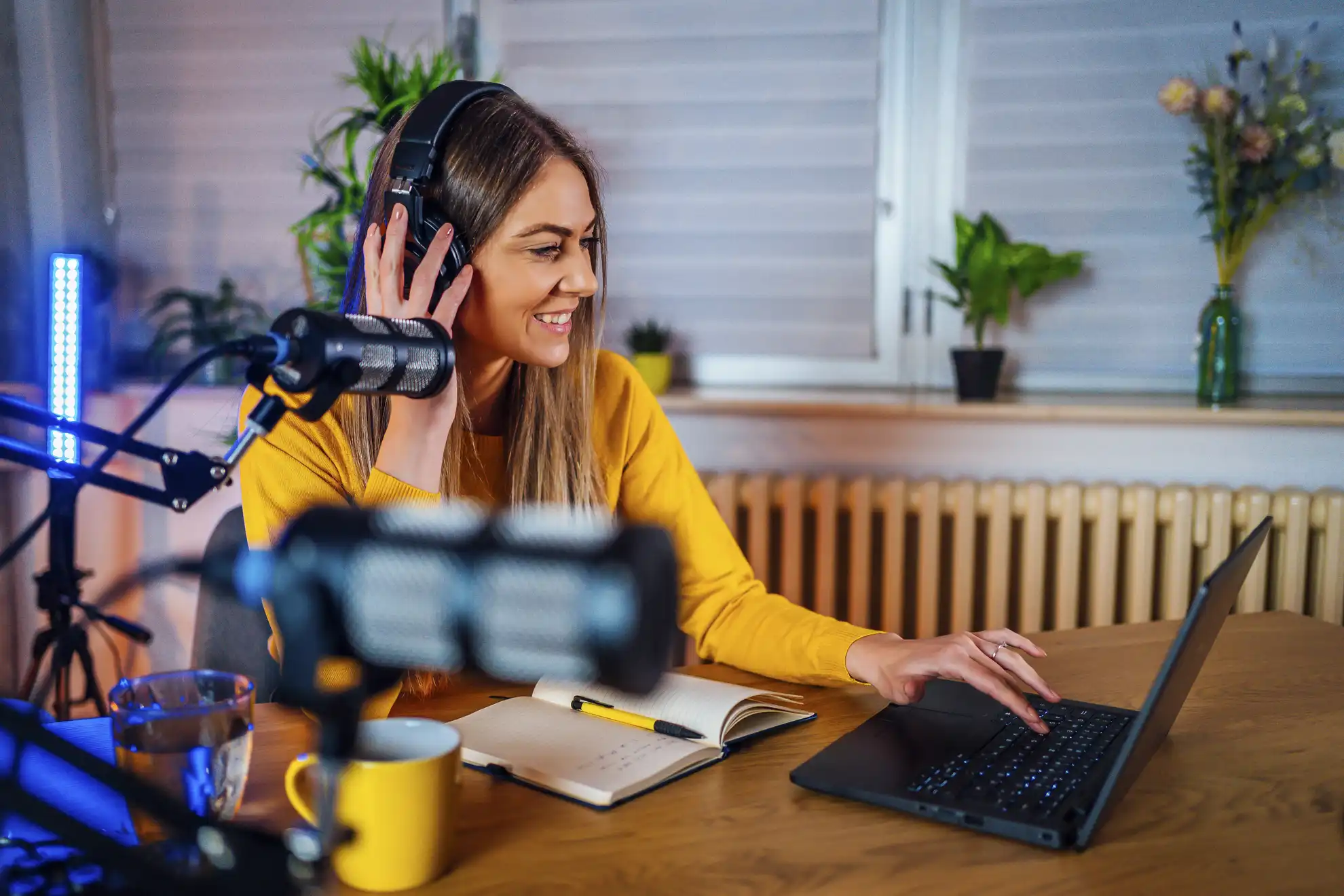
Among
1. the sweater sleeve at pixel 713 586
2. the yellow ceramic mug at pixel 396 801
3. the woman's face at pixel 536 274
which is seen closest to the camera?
the yellow ceramic mug at pixel 396 801

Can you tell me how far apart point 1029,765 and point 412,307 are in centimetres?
73

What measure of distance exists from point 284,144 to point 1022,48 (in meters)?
1.65

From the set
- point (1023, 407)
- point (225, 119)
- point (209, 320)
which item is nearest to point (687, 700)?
point (1023, 407)

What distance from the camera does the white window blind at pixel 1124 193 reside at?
7.30 feet

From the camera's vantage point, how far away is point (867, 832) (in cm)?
78

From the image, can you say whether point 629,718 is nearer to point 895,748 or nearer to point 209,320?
point 895,748

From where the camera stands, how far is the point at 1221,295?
7.20 feet

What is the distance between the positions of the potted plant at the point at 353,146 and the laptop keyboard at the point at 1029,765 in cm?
149

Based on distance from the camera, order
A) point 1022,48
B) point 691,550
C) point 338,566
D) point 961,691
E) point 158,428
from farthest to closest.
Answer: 1. point 158,428
2. point 1022,48
3. point 691,550
4. point 961,691
5. point 338,566

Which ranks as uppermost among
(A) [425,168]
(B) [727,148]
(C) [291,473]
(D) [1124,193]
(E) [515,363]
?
(B) [727,148]

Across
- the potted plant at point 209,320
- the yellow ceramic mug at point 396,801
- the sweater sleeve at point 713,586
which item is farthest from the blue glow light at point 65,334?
the yellow ceramic mug at point 396,801

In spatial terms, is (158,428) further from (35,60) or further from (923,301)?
(923,301)

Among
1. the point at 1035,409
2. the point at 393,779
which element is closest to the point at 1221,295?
the point at 1035,409

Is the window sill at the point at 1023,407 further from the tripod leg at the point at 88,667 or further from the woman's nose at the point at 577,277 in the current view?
the tripod leg at the point at 88,667
